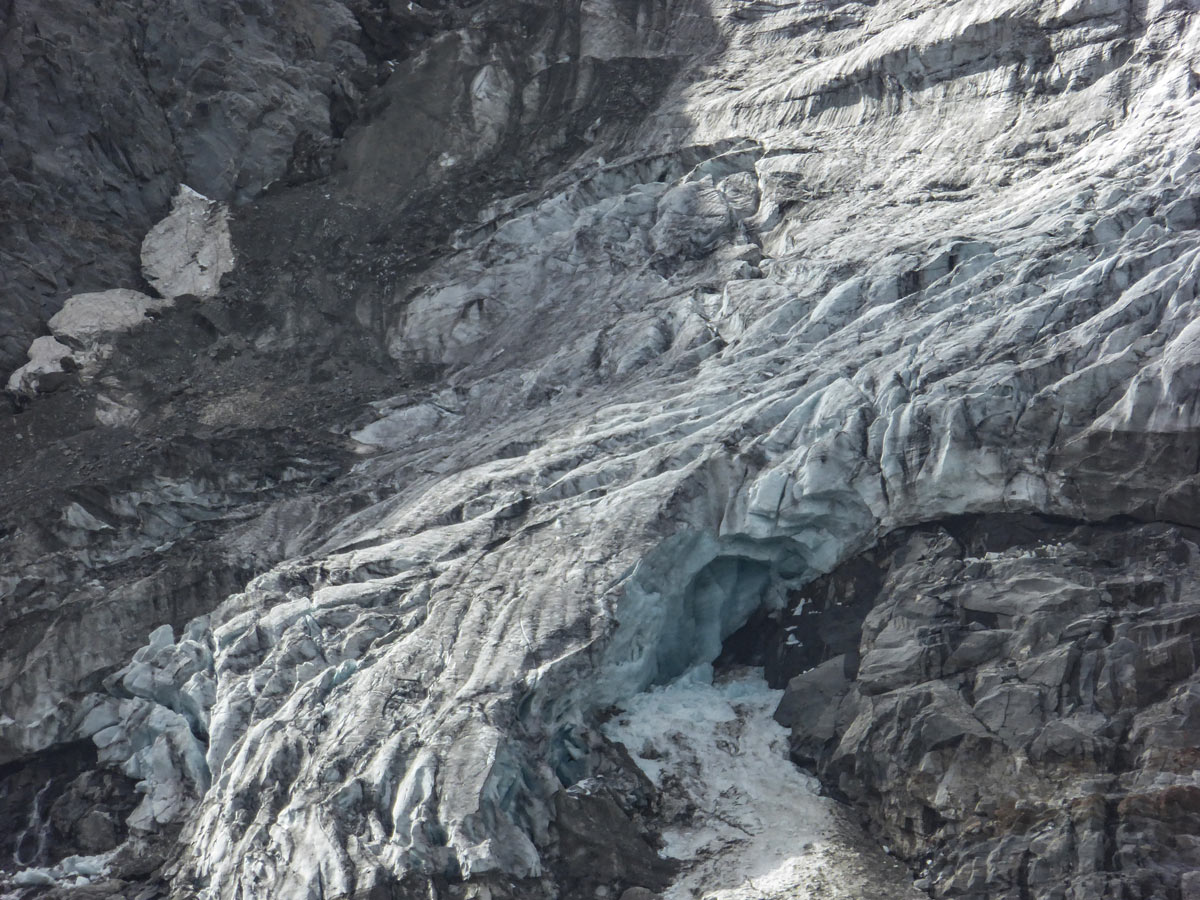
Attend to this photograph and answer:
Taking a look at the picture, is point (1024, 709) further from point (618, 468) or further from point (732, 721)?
point (618, 468)

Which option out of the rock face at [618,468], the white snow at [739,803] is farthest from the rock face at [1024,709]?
the white snow at [739,803]

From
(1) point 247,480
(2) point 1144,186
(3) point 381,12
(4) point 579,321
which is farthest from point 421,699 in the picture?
(3) point 381,12

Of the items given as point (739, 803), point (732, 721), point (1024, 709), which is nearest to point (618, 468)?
point (732, 721)

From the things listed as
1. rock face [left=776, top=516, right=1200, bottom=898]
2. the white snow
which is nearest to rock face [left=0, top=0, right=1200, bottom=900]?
rock face [left=776, top=516, right=1200, bottom=898]

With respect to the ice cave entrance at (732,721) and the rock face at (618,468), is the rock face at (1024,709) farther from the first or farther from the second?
the ice cave entrance at (732,721)

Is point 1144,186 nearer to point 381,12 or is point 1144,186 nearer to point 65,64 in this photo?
point 381,12
